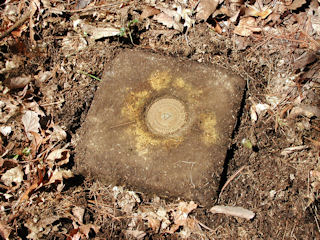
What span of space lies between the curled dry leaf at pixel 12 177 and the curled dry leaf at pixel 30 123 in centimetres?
29

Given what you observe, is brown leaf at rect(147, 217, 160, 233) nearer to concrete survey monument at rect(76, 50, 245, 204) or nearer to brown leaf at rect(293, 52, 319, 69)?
concrete survey monument at rect(76, 50, 245, 204)

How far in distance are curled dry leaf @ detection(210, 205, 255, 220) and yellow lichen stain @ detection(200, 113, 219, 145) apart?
488 mm

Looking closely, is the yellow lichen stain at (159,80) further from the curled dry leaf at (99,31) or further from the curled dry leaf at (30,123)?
the curled dry leaf at (30,123)

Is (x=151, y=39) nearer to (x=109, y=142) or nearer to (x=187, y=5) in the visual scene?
(x=187, y=5)

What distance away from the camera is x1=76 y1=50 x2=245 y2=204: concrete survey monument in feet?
6.79

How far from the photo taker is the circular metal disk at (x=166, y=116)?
216cm

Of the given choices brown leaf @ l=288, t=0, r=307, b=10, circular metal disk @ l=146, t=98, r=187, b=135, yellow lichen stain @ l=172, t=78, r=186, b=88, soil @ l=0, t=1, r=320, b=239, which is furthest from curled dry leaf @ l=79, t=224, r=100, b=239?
brown leaf @ l=288, t=0, r=307, b=10

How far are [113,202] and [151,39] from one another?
147 cm

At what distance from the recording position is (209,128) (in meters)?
2.14

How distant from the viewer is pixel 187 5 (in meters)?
2.59

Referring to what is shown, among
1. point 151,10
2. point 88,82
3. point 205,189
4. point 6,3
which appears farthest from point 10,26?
point 205,189

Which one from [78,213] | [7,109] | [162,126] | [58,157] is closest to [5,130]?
[7,109]

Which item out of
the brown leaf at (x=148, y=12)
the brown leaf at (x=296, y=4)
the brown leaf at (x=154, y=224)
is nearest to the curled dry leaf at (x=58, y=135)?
the brown leaf at (x=154, y=224)

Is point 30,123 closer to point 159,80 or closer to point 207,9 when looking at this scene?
point 159,80
